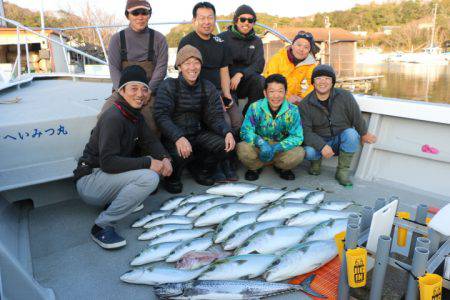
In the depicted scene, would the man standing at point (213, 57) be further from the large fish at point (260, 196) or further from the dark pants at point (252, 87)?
the large fish at point (260, 196)

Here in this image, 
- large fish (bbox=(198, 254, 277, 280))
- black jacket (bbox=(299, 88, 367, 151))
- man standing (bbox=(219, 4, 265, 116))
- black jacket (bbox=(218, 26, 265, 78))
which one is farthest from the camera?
black jacket (bbox=(218, 26, 265, 78))

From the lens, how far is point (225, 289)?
237cm

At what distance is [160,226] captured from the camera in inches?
127

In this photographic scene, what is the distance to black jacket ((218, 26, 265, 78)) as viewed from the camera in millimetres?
5012

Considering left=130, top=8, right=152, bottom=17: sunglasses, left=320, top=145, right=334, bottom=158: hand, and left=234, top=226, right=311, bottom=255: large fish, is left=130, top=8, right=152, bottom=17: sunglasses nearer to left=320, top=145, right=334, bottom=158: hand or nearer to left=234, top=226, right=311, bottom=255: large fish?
left=320, top=145, right=334, bottom=158: hand

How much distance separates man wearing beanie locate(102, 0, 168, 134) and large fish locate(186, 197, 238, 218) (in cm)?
113

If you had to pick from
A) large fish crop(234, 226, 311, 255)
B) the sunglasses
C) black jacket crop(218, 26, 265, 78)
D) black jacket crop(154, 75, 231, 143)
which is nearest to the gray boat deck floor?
large fish crop(234, 226, 311, 255)

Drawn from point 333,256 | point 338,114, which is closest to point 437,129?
point 338,114

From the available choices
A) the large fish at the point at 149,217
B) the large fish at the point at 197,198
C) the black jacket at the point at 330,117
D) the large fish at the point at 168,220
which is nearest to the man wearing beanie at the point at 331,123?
the black jacket at the point at 330,117

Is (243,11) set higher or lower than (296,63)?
higher

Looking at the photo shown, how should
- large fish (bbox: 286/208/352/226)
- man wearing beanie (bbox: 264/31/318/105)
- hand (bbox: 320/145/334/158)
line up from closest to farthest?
1. large fish (bbox: 286/208/352/226)
2. hand (bbox: 320/145/334/158)
3. man wearing beanie (bbox: 264/31/318/105)

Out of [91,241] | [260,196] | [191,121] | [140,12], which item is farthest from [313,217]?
[140,12]

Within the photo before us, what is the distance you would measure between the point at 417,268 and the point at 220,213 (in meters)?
1.95

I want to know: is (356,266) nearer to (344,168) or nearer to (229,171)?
(344,168)
